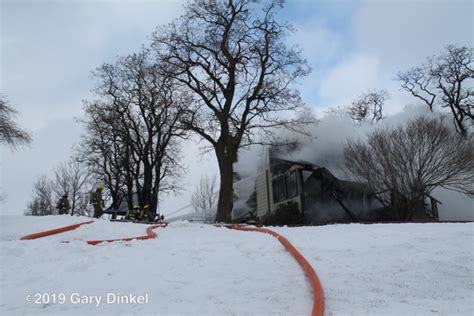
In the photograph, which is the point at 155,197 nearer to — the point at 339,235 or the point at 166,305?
the point at 339,235

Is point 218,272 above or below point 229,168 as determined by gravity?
below

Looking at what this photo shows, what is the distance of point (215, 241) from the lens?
6.09 m

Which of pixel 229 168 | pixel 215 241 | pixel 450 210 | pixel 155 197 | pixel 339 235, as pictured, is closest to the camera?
pixel 215 241

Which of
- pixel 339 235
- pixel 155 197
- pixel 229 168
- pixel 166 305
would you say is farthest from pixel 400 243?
pixel 155 197

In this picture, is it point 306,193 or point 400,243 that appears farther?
point 306,193

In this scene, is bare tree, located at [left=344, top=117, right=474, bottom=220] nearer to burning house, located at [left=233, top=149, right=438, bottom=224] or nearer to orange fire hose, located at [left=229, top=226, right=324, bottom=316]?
burning house, located at [left=233, top=149, right=438, bottom=224]

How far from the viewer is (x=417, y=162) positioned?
13891mm

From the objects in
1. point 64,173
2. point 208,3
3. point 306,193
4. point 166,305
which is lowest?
point 166,305

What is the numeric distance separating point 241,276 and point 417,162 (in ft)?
39.5

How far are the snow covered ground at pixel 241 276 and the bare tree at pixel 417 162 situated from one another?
826cm

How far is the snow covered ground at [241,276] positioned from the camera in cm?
302

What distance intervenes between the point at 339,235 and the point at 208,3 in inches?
467

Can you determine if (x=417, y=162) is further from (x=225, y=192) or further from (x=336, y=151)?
(x=225, y=192)

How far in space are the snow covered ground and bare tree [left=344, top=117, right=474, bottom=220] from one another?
325 inches
